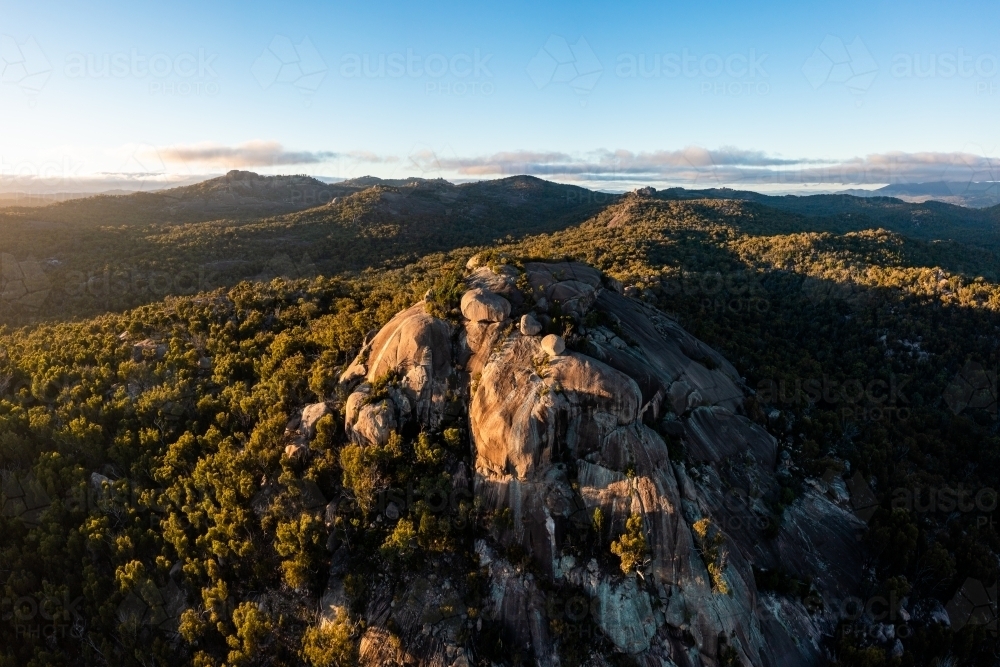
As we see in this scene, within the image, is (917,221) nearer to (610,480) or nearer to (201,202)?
(610,480)

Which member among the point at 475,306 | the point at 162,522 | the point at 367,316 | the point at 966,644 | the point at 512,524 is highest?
the point at 475,306

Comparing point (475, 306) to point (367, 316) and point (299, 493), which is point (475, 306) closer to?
point (367, 316)

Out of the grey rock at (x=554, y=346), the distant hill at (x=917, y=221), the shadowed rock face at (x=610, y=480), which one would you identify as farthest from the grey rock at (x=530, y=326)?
the distant hill at (x=917, y=221)

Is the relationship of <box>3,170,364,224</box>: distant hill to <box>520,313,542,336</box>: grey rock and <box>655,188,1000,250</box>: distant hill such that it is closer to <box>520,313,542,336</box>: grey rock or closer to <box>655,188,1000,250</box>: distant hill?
<box>520,313,542,336</box>: grey rock

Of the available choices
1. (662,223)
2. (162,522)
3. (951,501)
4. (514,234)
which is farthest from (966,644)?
(514,234)

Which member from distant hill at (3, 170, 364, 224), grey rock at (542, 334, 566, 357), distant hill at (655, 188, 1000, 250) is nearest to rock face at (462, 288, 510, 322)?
grey rock at (542, 334, 566, 357)

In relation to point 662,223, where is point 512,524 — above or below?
below

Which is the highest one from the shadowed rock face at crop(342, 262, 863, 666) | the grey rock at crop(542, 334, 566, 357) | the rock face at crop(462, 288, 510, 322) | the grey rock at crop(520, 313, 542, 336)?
the rock face at crop(462, 288, 510, 322)

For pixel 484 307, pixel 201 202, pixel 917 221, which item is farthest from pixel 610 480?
pixel 917 221
